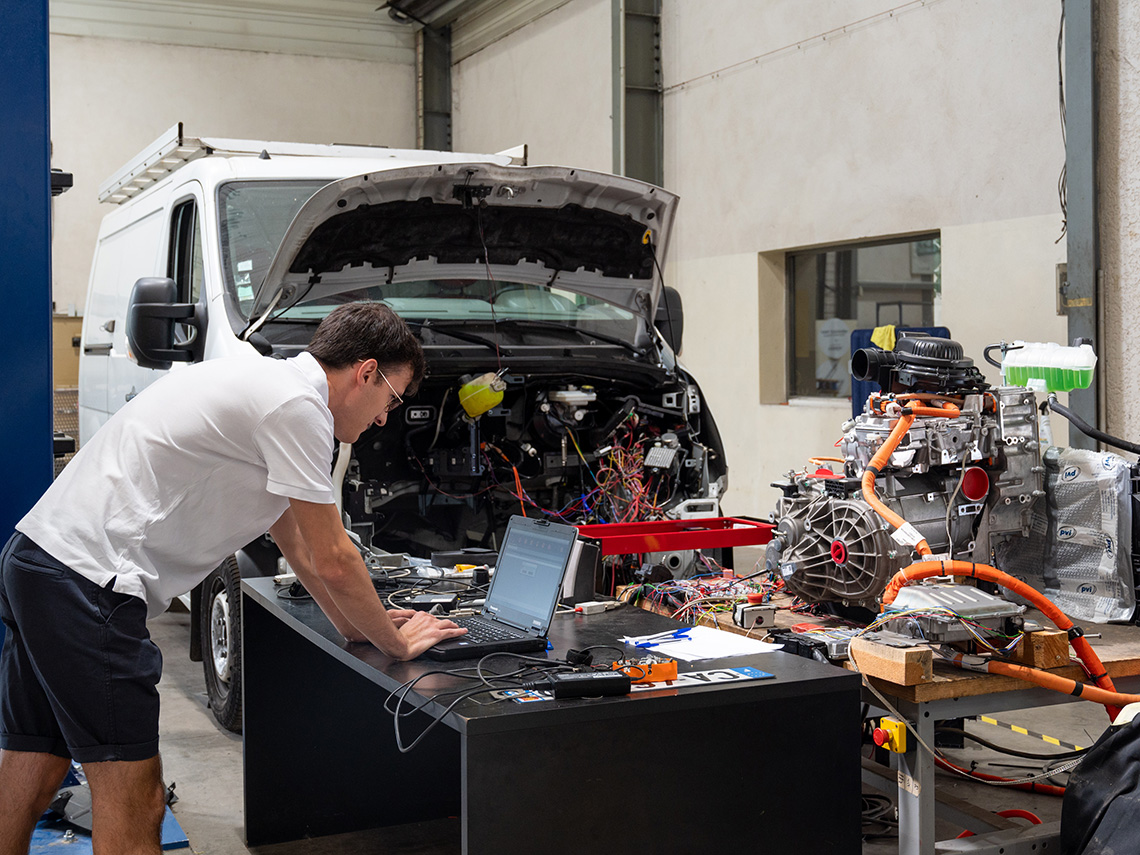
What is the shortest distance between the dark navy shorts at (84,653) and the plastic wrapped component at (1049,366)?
2.83 meters

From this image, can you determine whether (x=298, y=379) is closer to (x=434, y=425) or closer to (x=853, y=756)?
(x=853, y=756)

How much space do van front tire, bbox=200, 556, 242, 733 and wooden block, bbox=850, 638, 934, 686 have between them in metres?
2.67

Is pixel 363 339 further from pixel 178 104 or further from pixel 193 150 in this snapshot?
pixel 178 104

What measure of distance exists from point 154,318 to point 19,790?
2.23m

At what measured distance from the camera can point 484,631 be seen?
2693mm

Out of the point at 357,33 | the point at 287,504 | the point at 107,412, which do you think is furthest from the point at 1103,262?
the point at 357,33

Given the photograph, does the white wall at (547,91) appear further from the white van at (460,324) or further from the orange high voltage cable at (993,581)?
the orange high voltage cable at (993,581)

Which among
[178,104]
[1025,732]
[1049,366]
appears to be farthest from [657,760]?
[178,104]

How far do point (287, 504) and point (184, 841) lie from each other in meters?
1.42

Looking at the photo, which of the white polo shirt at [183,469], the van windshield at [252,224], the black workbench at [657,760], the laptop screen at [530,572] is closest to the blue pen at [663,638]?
the black workbench at [657,760]

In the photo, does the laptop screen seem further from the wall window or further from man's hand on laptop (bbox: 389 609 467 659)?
the wall window

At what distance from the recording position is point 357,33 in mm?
13523

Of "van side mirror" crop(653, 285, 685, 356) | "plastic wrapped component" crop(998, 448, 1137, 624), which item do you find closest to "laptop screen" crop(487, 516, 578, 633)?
"plastic wrapped component" crop(998, 448, 1137, 624)

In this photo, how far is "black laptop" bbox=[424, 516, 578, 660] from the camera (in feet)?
8.38
